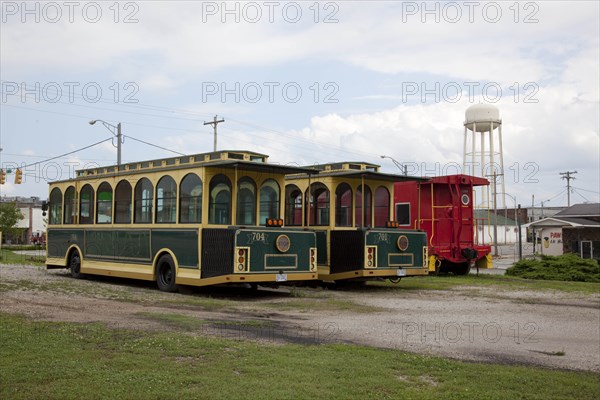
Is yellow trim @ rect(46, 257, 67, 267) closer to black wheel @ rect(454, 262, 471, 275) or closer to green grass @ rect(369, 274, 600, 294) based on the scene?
green grass @ rect(369, 274, 600, 294)

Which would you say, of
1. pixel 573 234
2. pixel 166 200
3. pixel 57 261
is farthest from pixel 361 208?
pixel 573 234

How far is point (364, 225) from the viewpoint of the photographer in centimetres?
1772

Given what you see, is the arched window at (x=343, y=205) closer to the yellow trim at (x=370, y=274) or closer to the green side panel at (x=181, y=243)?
the yellow trim at (x=370, y=274)

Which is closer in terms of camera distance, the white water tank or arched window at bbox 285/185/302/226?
arched window at bbox 285/185/302/226

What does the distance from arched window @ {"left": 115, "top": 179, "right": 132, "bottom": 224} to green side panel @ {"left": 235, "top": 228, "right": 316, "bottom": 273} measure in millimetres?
4456

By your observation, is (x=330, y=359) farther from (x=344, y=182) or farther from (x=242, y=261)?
(x=344, y=182)

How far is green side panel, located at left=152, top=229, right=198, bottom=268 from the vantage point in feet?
49.1

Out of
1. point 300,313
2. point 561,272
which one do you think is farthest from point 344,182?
point 561,272

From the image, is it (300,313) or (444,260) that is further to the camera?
(444,260)

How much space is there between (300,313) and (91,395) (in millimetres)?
6700

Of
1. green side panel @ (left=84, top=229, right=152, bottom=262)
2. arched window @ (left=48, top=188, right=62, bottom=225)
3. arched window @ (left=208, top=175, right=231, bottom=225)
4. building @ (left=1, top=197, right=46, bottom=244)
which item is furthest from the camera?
building @ (left=1, top=197, right=46, bottom=244)

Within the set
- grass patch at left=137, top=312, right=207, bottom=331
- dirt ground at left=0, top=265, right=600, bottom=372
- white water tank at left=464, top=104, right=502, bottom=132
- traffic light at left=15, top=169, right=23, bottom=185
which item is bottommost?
dirt ground at left=0, top=265, right=600, bottom=372

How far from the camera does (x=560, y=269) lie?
23266 millimetres

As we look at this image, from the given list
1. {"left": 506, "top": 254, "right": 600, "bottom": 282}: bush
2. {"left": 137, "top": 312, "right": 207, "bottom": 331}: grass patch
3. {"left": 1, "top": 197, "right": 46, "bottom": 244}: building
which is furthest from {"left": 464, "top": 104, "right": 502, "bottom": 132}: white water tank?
{"left": 1, "top": 197, "right": 46, "bottom": 244}: building
